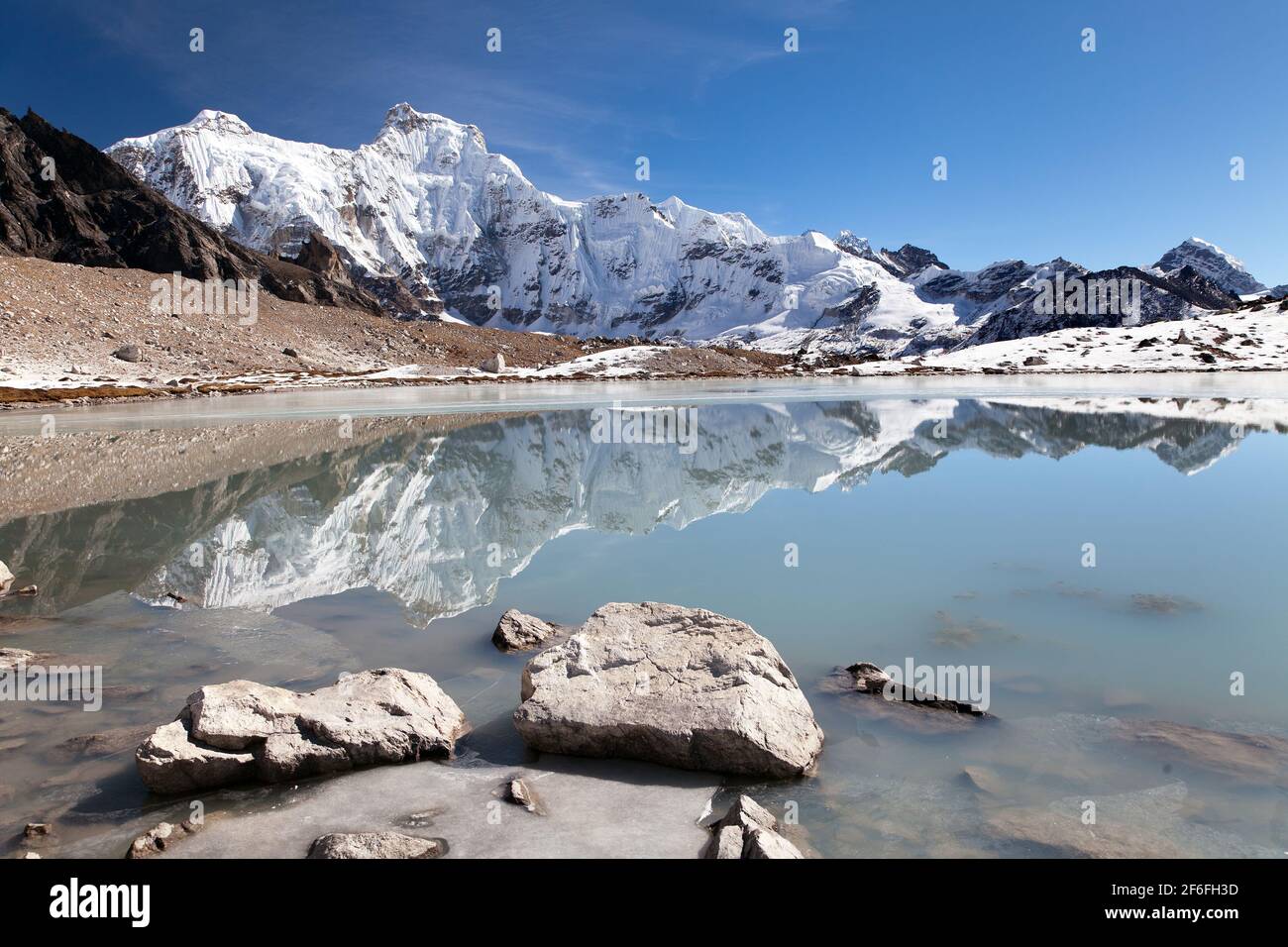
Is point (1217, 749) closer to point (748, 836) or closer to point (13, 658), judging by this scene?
point (748, 836)

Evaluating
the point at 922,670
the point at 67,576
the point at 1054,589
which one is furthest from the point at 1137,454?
the point at 67,576

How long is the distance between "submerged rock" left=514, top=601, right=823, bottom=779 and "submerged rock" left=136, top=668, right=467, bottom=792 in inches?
29.0

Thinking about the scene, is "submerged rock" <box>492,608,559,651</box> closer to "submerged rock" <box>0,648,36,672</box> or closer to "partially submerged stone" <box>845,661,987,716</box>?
"partially submerged stone" <box>845,661,987,716</box>

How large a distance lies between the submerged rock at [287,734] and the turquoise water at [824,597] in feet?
0.84

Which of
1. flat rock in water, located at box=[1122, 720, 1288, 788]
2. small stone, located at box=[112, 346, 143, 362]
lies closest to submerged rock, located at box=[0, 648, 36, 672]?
flat rock in water, located at box=[1122, 720, 1288, 788]

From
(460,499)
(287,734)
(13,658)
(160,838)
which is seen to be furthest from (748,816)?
(460,499)

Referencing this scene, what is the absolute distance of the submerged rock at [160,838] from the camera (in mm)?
4045

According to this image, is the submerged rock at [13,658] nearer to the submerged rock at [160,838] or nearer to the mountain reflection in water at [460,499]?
the mountain reflection in water at [460,499]

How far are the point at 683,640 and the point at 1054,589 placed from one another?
4.57 m

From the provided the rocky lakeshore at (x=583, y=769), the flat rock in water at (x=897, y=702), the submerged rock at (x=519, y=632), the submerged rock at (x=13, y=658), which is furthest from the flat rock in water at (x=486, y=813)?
the submerged rock at (x=13, y=658)

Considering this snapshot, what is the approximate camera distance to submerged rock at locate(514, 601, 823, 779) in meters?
4.91

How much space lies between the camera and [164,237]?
11381cm
